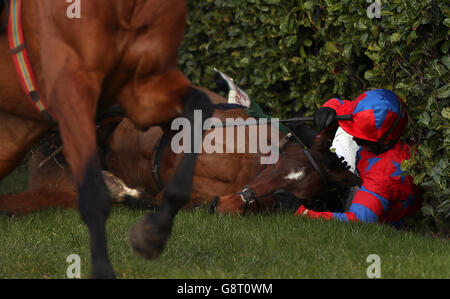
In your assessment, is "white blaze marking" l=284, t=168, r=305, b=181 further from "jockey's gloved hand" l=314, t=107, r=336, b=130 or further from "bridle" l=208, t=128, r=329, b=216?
"jockey's gloved hand" l=314, t=107, r=336, b=130

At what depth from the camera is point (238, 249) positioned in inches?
146

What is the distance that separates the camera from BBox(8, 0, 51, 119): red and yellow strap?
3025 millimetres

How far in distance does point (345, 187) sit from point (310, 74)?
105 cm

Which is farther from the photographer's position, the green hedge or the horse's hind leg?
the green hedge

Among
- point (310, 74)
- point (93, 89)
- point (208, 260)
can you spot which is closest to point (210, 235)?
point (208, 260)

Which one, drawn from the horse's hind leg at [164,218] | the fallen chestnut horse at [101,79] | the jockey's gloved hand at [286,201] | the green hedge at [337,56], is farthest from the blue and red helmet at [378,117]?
the horse's hind leg at [164,218]

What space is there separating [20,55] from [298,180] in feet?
7.58

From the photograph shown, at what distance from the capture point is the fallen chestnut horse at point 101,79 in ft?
9.15

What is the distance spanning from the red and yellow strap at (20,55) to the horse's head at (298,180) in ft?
6.18

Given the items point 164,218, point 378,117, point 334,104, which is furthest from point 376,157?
point 164,218

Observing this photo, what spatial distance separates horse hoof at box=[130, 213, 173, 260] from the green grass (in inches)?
12.2

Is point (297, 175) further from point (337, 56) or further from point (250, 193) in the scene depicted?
point (337, 56)

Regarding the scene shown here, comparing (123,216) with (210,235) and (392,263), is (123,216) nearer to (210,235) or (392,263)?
(210,235)

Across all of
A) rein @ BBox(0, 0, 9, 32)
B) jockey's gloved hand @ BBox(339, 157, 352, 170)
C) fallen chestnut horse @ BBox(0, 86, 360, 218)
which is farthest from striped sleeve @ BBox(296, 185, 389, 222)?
rein @ BBox(0, 0, 9, 32)
